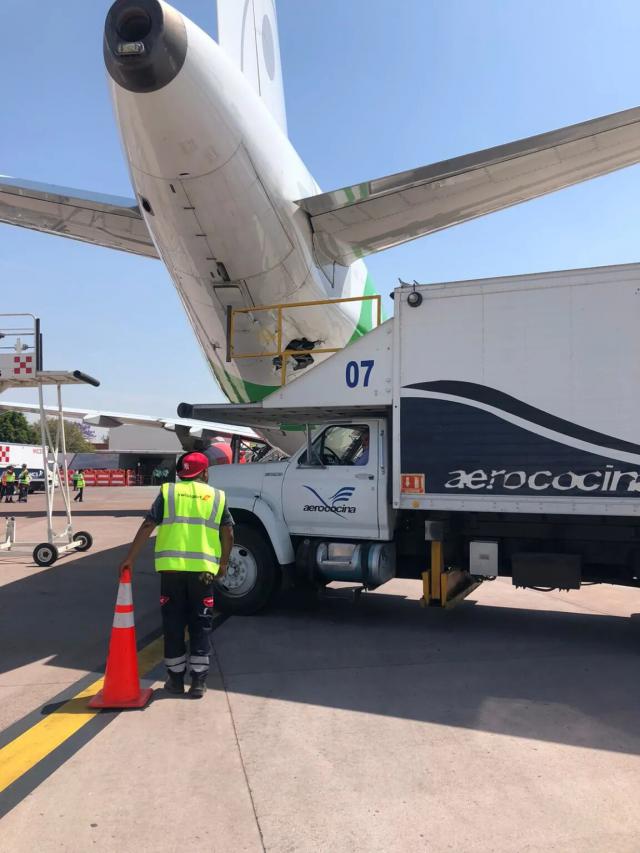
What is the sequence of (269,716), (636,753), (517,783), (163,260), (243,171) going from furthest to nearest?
(163,260) → (243,171) → (269,716) → (636,753) → (517,783)

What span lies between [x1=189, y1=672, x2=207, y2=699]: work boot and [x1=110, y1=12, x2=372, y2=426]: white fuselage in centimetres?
504

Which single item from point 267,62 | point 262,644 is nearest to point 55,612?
point 262,644

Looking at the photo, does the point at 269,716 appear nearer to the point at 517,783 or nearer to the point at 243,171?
the point at 517,783

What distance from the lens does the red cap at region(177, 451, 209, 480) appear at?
5005 millimetres

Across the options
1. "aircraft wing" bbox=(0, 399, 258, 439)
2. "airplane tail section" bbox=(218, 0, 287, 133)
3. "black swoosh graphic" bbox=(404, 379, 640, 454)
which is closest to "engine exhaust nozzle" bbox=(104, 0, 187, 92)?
"airplane tail section" bbox=(218, 0, 287, 133)

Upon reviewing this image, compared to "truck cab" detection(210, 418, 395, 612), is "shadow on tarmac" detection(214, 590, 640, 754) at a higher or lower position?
lower

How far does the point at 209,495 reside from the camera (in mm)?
4949

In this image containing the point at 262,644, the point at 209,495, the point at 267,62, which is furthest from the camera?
the point at 267,62

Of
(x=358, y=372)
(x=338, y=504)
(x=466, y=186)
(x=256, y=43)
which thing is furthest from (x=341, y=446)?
(x=256, y=43)

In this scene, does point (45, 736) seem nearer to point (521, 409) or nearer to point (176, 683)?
point (176, 683)

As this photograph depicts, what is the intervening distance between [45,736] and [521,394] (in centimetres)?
457

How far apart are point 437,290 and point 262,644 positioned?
3.71m

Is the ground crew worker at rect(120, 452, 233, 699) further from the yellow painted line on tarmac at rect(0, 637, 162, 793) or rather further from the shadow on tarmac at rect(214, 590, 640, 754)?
the yellow painted line on tarmac at rect(0, 637, 162, 793)

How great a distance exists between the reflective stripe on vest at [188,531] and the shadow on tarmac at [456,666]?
998 mm
